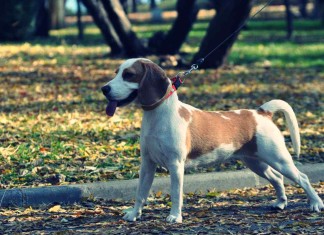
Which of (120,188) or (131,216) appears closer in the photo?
(131,216)

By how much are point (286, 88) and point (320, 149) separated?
20.2 feet

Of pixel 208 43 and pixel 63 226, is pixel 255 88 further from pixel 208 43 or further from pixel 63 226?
pixel 63 226

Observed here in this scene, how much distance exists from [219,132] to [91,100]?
23.3 feet

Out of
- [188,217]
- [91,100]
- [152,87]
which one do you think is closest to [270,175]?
[188,217]

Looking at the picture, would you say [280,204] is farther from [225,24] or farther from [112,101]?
[225,24]

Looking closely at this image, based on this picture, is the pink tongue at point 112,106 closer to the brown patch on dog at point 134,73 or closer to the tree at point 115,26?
the brown patch on dog at point 134,73

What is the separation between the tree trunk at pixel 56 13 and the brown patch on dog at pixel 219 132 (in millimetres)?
29836

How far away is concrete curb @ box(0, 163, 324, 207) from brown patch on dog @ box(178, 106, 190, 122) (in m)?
1.36

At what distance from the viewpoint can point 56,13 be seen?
1470 inches

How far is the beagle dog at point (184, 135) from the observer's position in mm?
6816

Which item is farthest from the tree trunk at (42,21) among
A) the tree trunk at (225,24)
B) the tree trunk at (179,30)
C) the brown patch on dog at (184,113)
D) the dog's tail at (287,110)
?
the brown patch on dog at (184,113)

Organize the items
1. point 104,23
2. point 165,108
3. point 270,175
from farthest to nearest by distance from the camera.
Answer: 1. point 104,23
2. point 270,175
3. point 165,108

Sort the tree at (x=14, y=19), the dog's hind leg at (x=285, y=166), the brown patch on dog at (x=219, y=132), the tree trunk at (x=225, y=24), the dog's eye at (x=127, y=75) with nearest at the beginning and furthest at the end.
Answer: the dog's eye at (x=127, y=75) < the brown patch on dog at (x=219, y=132) < the dog's hind leg at (x=285, y=166) < the tree trunk at (x=225, y=24) < the tree at (x=14, y=19)

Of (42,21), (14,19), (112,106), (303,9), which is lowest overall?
(303,9)
